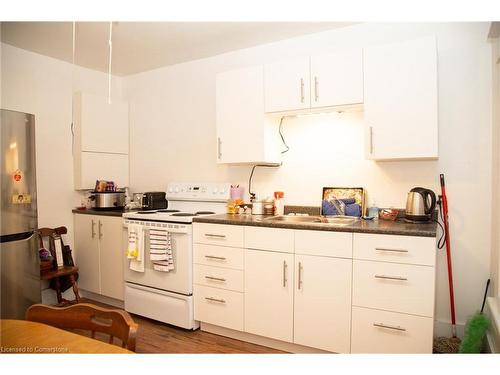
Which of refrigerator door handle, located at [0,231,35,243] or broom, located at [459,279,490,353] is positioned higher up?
refrigerator door handle, located at [0,231,35,243]

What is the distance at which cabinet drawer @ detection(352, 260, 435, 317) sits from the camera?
1.75 metres

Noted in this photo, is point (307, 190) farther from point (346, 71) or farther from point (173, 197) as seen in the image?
point (173, 197)

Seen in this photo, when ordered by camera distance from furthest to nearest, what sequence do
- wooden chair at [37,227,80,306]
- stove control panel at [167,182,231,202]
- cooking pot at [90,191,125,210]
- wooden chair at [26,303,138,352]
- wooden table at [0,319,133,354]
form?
cooking pot at [90,191,125,210], stove control panel at [167,182,231,202], wooden chair at [37,227,80,306], wooden chair at [26,303,138,352], wooden table at [0,319,133,354]

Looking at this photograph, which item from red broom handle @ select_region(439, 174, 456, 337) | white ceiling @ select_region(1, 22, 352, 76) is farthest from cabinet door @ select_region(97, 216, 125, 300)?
red broom handle @ select_region(439, 174, 456, 337)

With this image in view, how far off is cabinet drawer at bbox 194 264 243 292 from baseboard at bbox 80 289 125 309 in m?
1.14

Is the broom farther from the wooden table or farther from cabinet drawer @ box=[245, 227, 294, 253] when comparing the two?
the wooden table

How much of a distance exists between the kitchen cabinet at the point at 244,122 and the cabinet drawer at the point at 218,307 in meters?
1.05

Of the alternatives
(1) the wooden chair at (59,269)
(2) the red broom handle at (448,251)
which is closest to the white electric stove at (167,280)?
(1) the wooden chair at (59,269)

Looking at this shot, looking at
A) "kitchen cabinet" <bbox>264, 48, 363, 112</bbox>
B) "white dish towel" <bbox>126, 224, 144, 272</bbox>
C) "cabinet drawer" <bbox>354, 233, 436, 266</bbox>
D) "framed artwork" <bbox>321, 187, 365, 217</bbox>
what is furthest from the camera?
"white dish towel" <bbox>126, 224, 144, 272</bbox>

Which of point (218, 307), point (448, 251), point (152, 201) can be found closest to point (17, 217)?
point (152, 201)

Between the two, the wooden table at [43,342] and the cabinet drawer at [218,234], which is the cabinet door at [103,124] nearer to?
the cabinet drawer at [218,234]

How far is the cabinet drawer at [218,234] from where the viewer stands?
2.30 metres
